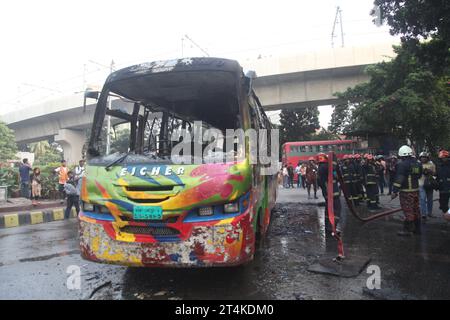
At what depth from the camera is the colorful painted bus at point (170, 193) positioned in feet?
11.6

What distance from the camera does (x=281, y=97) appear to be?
2089cm

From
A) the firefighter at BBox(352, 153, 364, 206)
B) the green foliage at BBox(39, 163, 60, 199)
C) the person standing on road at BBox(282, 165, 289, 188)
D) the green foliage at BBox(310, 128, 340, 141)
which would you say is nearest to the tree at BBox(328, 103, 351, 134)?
the green foliage at BBox(310, 128, 340, 141)

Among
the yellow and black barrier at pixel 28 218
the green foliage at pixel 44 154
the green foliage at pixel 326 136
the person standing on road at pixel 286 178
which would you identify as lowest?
the yellow and black barrier at pixel 28 218

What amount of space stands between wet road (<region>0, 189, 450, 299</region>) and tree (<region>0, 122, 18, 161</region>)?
31093 millimetres

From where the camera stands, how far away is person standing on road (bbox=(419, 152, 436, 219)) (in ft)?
27.4

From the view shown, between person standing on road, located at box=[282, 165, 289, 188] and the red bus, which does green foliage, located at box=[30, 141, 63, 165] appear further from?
person standing on road, located at box=[282, 165, 289, 188]

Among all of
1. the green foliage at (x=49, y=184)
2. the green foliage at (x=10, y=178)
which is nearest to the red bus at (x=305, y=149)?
the green foliage at (x=49, y=184)

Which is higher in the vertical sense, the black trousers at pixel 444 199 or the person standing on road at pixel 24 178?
the person standing on road at pixel 24 178

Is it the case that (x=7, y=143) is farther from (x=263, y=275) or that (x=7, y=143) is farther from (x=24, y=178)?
(x=263, y=275)

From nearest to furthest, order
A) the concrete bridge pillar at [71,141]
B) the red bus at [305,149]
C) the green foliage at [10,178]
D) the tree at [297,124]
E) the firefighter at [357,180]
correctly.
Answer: the firefighter at [357,180] → the green foliage at [10,178] → the red bus at [305,149] → the concrete bridge pillar at [71,141] → the tree at [297,124]

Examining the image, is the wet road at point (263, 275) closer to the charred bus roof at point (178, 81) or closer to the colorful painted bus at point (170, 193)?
the colorful painted bus at point (170, 193)

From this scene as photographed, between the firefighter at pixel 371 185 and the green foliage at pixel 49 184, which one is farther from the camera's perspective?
the green foliage at pixel 49 184

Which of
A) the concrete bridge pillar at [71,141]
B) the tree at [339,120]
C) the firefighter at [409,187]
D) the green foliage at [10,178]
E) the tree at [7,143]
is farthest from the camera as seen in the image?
the tree at [339,120]

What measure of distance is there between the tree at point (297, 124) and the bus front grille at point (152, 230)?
36.4 meters
